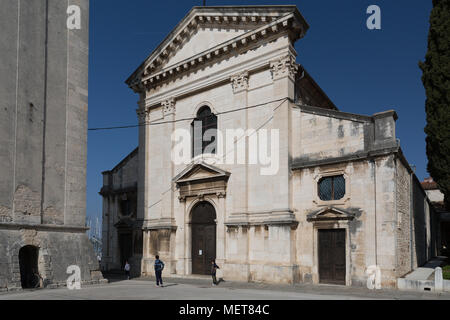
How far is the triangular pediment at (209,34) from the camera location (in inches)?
767

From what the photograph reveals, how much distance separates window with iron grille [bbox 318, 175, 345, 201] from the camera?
56.7ft

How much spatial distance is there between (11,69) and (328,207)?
13.5 meters

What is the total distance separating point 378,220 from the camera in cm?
1590

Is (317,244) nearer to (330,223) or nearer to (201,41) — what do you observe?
(330,223)

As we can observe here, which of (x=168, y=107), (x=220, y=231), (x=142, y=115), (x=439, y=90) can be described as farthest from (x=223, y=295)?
(x=142, y=115)

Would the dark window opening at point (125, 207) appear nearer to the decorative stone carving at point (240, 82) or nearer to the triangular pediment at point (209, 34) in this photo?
the triangular pediment at point (209, 34)

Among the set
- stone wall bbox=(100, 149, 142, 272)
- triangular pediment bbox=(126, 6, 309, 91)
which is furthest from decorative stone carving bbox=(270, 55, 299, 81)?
stone wall bbox=(100, 149, 142, 272)

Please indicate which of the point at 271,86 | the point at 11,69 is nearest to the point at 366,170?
the point at 271,86

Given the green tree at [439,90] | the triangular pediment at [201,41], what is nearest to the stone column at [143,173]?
the triangular pediment at [201,41]

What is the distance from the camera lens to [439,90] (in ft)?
52.7

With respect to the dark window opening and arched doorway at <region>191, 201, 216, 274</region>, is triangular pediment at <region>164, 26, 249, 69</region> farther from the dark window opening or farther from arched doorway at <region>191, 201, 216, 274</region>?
the dark window opening

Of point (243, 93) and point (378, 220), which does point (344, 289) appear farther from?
point (243, 93)

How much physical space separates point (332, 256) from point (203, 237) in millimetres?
7310

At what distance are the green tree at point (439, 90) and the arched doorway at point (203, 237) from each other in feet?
34.9
